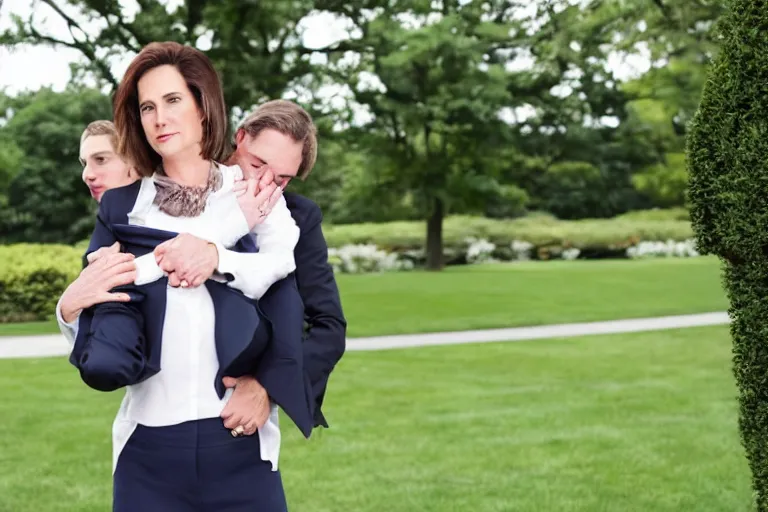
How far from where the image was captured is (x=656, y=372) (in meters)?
9.98

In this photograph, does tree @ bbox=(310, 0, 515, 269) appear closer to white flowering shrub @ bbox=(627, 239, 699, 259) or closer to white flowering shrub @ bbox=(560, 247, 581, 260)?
white flowering shrub @ bbox=(560, 247, 581, 260)

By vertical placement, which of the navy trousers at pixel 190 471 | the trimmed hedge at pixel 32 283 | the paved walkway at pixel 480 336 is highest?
the navy trousers at pixel 190 471

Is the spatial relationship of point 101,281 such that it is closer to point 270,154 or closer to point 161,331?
point 161,331

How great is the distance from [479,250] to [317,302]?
28361 millimetres

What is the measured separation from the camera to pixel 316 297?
2.11m

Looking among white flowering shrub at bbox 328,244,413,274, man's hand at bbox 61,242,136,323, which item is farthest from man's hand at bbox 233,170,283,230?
white flowering shrub at bbox 328,244,413,274

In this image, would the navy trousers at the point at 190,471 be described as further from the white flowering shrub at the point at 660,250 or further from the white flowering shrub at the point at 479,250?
the white flowering shrub at the point at 660,250

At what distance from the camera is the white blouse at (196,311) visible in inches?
76.4

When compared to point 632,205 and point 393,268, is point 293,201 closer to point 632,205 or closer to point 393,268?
point 393,268

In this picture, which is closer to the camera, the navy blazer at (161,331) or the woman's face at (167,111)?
the navy blazer at (161,331)

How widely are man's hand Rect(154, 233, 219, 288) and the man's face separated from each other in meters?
0.24

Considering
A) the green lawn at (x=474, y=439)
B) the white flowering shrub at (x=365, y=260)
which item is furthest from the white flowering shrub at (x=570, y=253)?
the green lawn at (x=474, y=439)

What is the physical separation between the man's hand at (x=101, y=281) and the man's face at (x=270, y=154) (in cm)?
35

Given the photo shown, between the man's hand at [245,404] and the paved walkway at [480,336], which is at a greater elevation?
the man's hand at [245,404]
